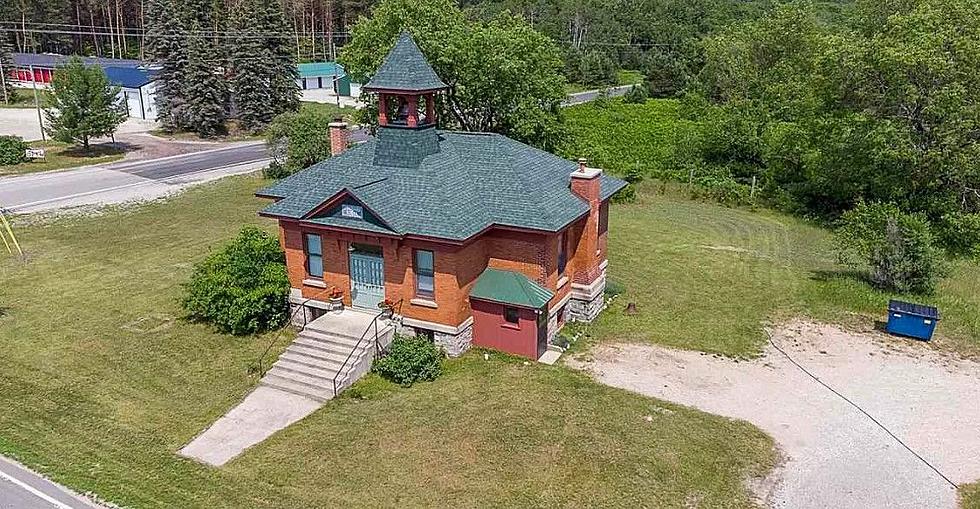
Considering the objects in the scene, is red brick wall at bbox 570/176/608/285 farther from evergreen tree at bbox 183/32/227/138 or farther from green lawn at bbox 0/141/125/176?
evergreen tree at bbox 183/32/227/138

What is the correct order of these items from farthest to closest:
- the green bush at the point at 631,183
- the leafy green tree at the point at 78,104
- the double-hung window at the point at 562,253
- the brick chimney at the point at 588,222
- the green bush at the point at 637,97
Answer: the green bush at the point at 637,97 → the leafy green tree at the point at 78,104 → the green bush at the point at 631,183 → the brick chimney at the point at 588,222 → the double-hung window at the point at 562,253

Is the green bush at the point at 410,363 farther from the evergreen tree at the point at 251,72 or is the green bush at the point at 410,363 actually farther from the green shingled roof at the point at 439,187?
the evergreen tree at the point at 251,72

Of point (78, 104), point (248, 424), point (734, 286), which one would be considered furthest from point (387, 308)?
point (78, 104)

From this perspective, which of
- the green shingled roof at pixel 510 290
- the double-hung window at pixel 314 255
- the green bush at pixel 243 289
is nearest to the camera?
the green shingled roof at pixel 510 290

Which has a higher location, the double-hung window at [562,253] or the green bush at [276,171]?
the double-hung window at [562,253]

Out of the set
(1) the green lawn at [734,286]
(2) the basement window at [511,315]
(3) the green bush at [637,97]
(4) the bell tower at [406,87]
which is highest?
(4) the bell tower at [406,87]

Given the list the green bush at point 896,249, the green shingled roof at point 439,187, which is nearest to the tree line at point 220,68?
the green shingled roof at point 439,187

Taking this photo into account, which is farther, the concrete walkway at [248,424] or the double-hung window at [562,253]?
the double-hung window at [562,253]

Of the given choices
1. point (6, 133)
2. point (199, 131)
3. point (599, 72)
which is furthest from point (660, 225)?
point (599, 72)

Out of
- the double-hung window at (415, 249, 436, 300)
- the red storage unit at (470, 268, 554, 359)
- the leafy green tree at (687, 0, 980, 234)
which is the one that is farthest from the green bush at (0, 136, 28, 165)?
the leafy green tree at (687, 0, 980, 234)
